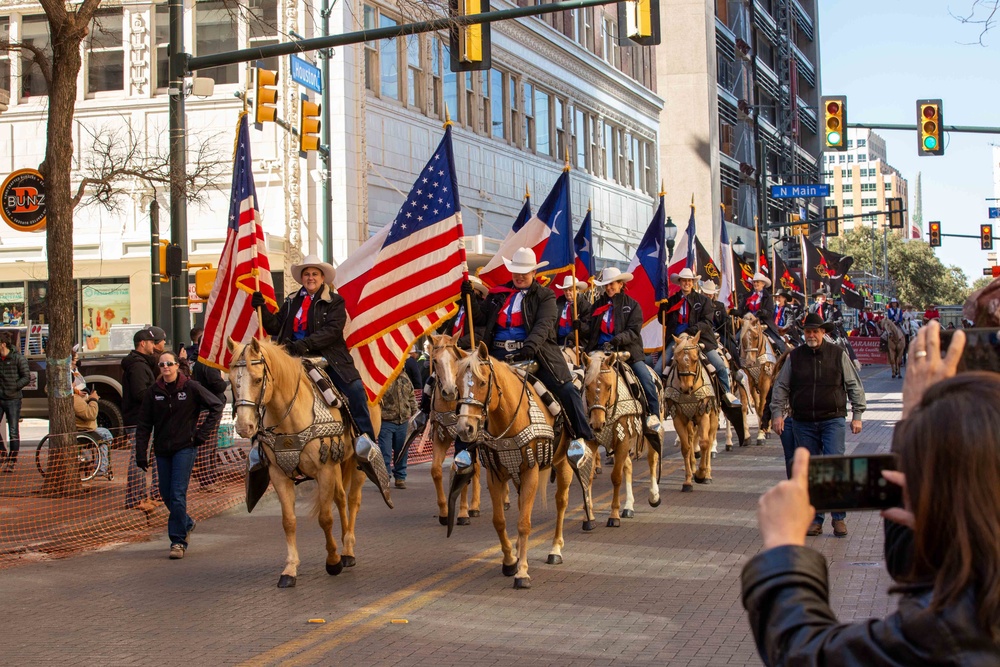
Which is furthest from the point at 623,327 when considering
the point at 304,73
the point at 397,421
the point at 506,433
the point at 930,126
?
the point at 930,126

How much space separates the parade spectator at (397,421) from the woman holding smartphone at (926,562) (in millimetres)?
14522

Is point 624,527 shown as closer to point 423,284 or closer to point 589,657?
point 423,284

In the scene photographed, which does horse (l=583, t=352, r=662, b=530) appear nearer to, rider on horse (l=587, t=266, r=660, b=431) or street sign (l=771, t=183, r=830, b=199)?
rider on horse (l=587, t=266, r=660, b=431)

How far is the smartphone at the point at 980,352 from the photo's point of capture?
380 cm

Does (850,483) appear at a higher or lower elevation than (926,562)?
higher

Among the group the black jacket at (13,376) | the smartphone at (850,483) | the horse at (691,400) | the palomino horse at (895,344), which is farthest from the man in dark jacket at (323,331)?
the palomino horse at (895,344)

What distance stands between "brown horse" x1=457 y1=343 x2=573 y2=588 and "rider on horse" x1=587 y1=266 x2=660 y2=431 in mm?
4119

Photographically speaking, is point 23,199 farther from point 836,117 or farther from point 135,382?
point 836,117

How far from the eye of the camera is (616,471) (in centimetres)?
1362

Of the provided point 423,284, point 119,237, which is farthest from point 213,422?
point 119,237

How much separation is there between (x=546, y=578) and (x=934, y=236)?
5529cm

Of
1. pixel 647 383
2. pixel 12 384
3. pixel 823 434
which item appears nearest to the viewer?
pixel 823 434

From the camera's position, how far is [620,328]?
15266mm

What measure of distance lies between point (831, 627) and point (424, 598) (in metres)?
7.48
